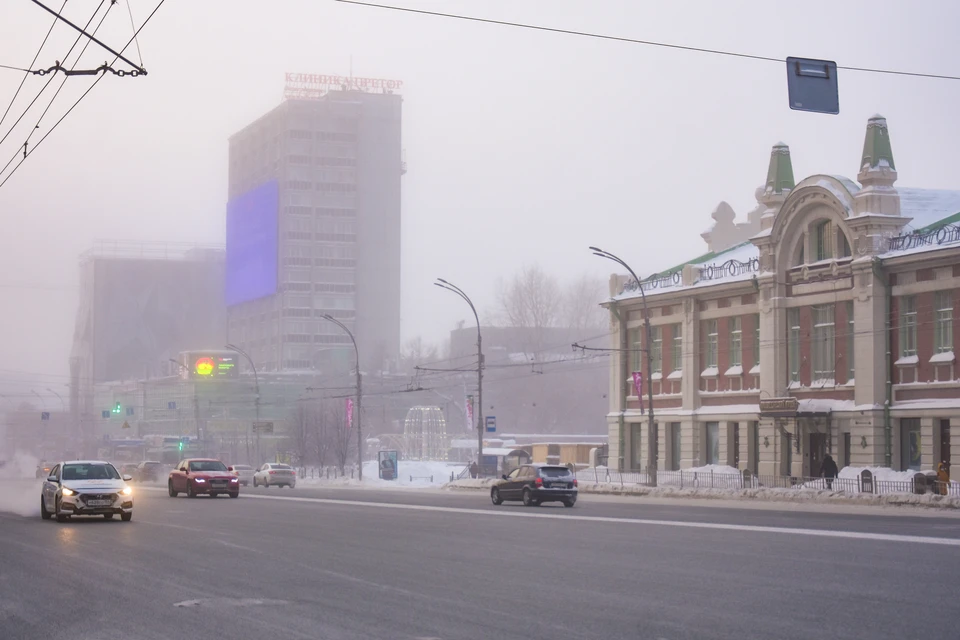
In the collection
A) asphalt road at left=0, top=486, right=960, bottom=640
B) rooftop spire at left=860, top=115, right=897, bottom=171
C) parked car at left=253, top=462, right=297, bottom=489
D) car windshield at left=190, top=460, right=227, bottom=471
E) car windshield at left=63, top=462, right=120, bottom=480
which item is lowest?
parked car at left=253, top=462, right=297, bottom=489

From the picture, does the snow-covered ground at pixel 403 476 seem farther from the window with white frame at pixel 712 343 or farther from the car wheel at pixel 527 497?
the car wheel at pixel 527 497

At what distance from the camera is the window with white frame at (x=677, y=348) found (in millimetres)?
65438

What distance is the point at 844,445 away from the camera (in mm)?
54812

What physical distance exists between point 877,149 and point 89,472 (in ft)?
120

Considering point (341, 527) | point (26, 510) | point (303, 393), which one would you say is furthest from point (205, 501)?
point (303, 393)

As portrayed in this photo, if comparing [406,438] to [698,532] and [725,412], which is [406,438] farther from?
[698,532]

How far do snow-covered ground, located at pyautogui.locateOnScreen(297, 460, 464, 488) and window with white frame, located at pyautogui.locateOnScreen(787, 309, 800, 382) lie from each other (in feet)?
81.4

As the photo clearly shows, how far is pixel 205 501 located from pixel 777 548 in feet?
87.4

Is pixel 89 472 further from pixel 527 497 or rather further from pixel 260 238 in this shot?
pixel 260 238

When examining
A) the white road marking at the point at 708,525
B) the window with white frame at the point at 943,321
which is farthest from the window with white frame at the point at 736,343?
the white road marking at the point at 708,525

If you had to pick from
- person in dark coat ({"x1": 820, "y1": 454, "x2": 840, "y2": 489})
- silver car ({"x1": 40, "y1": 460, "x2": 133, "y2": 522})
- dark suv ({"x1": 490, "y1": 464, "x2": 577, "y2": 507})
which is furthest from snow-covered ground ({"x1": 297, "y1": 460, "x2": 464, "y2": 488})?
silver car ({"x1": 40, "y1": 460, "x2": 133, "y2": 522})

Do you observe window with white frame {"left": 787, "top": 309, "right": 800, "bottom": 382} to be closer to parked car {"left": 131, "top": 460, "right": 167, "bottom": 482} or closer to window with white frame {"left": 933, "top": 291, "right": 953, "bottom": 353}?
window with white frame {"left": 933, "top": 291, "right": 953, "bottom": 353}

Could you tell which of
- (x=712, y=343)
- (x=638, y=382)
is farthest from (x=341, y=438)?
(x=712, y=343)

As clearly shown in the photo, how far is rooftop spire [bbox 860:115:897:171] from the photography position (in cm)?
5358
